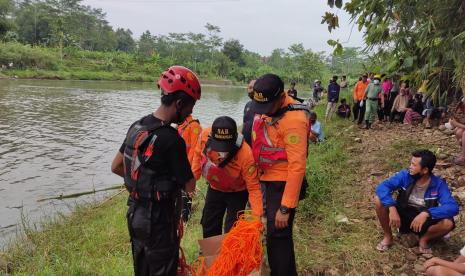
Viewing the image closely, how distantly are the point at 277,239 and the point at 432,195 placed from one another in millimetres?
2027

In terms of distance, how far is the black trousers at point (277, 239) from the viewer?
312cm

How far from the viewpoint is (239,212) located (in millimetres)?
3488

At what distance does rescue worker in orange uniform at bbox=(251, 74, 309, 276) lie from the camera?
291 centimetres

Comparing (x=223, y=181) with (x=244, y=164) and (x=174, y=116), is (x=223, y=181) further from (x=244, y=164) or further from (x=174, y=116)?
(x=174, y=116)

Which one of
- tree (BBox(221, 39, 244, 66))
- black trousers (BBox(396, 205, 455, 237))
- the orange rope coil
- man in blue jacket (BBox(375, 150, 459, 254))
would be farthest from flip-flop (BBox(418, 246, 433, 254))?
tree (BBox(221, 39, 244, 66))

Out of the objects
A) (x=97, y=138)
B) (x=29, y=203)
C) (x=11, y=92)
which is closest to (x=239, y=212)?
(x=29, y=203)

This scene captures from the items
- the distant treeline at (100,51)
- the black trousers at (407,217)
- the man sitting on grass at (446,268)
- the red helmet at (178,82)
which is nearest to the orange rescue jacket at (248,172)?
the red helmet at (178,82)

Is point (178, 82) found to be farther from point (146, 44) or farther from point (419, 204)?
point (146, 44)

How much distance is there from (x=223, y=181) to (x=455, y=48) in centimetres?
361

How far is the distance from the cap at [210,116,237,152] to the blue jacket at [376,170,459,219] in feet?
6.41

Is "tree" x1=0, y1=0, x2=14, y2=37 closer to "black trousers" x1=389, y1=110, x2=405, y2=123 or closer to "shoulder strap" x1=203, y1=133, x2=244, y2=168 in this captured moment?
"black trousers" x1=389, y1=110, x2=405, y2=123

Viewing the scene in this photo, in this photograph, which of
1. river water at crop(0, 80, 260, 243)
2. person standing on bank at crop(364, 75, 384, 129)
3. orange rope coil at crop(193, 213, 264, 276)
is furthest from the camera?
person standing on bank at crop(364, 75, 384, 129)

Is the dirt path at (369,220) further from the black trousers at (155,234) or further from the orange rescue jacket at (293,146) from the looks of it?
the black trousers at (155,234)

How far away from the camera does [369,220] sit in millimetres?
4934
